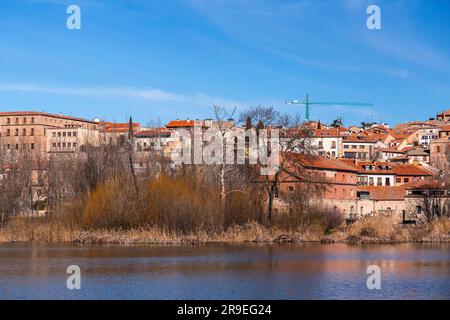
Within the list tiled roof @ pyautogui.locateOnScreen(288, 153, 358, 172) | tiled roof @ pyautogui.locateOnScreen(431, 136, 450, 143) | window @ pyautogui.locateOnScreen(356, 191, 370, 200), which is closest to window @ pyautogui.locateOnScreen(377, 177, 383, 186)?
tiled roof @ pyautogui.locateOnScreen(288, 153, 358, 172)

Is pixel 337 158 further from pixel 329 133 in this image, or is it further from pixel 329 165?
pixel 329 133

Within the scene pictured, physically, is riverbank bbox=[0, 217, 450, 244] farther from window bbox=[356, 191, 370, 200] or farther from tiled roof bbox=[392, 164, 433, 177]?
tiled roof bbox=[392, 164, 433, 177]

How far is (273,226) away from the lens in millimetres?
52375

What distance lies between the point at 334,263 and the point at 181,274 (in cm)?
797

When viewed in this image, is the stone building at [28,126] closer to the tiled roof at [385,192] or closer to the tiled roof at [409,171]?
the tiled roof at [409,171]

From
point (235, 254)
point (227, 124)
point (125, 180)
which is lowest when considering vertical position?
point (235, 254)

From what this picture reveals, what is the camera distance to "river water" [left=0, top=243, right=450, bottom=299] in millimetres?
26391

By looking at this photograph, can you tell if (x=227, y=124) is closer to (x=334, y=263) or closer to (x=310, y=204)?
(x=310, y=204)

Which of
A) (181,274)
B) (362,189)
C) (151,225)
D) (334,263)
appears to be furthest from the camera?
(362,189)

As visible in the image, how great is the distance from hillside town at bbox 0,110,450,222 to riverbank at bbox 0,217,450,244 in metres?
4.98

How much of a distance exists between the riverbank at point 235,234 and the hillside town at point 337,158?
196 inches

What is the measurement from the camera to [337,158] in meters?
95.2

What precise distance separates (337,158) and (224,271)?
64252 millimetres

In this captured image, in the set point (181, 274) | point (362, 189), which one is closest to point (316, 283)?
point (181, 274)
